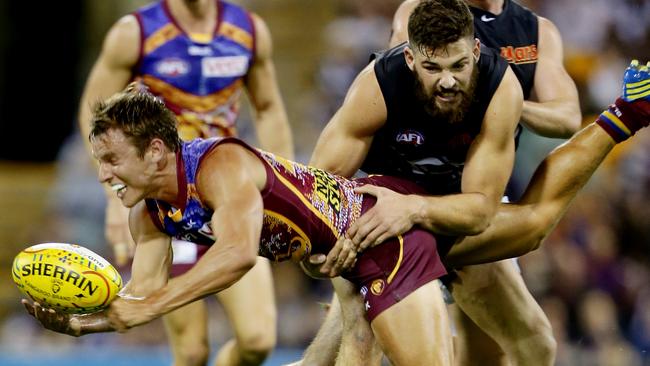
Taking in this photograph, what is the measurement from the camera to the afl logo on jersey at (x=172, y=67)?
21.8ft

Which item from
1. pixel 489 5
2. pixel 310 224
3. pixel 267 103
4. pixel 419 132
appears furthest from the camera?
pixel 267 103

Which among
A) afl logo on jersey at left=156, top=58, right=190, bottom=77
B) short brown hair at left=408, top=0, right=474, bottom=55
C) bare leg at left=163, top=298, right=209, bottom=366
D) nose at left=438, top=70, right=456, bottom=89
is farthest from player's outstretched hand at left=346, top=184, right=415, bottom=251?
afl logo on jersey at left=156, top=58, right=190, bottom=77

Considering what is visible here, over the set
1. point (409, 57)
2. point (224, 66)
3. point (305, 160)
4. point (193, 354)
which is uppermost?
point (409, 57)

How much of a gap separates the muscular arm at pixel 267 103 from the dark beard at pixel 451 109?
200cm

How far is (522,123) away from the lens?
586 cm

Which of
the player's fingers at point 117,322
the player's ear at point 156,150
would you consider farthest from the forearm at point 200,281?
the player's ear at point 156,150

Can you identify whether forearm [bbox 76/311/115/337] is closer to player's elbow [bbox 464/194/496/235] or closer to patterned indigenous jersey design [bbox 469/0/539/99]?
player's elbow [bbox 464/194/496/235]

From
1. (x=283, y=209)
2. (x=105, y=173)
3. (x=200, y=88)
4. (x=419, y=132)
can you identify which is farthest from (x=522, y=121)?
(x=105, y=173)

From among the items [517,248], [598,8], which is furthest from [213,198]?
[598,8]

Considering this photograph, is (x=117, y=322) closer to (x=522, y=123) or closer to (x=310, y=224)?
(x=310, y=224)

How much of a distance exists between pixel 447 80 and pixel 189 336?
2.33 metres

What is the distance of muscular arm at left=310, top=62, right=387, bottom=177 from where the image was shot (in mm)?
5094

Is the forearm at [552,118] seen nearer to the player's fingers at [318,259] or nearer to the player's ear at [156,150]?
the player's fingers at [318,259]

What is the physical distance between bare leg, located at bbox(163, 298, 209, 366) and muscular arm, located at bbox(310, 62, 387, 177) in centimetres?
151
